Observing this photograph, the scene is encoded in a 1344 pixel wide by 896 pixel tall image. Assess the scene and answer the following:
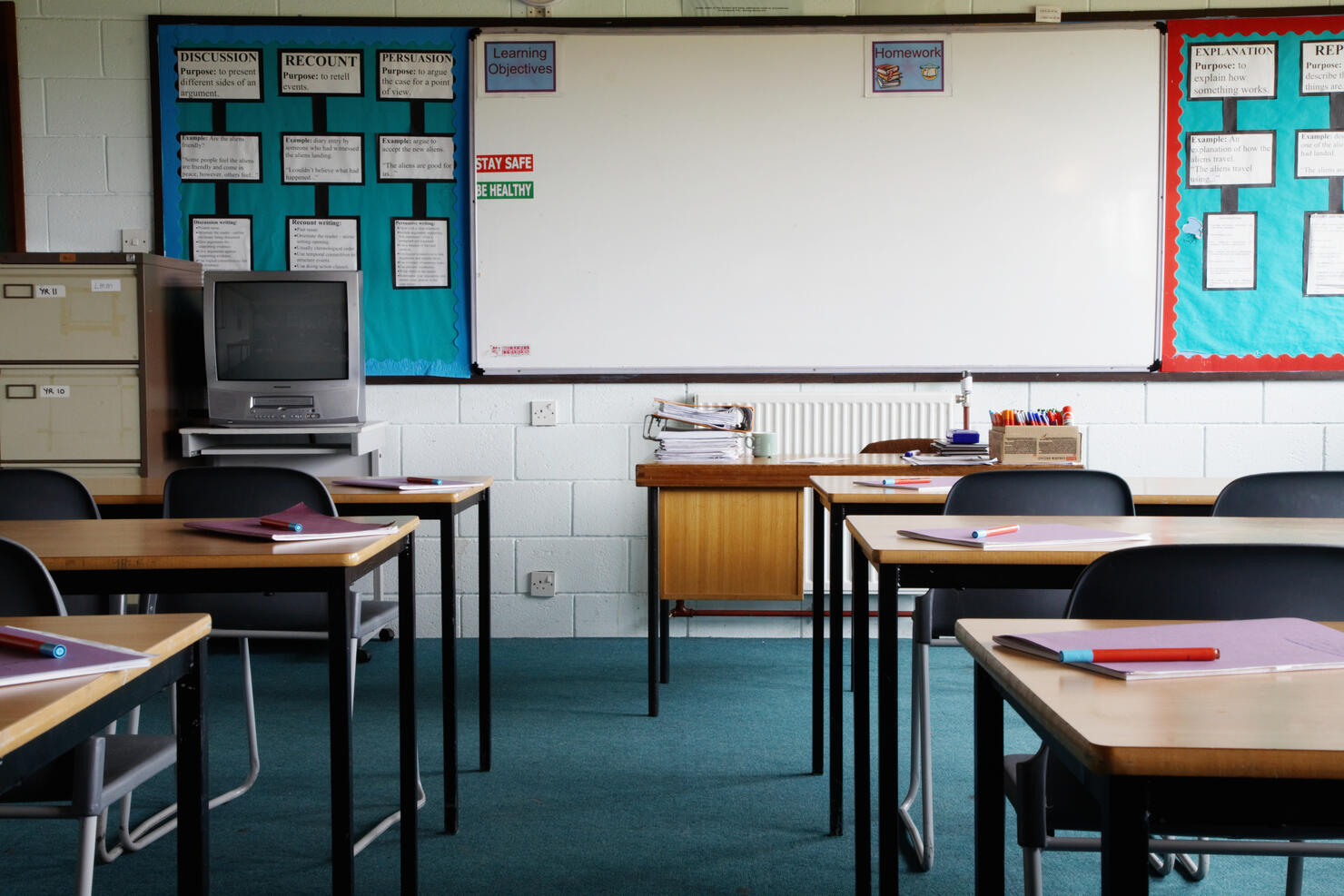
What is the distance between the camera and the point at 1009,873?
78.2 inches

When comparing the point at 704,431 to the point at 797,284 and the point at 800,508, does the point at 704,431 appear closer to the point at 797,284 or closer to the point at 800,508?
the point at 800,508

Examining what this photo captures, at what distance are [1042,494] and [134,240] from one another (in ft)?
Answer: 11.2

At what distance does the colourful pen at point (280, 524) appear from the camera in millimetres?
1605

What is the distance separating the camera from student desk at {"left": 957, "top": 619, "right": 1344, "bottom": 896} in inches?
26.0

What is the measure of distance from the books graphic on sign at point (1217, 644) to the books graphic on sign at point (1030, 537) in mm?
482

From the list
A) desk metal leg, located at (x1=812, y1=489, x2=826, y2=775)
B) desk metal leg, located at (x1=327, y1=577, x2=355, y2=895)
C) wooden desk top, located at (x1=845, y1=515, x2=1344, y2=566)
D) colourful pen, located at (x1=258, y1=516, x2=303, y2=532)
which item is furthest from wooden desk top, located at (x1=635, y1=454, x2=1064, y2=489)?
desk metal leg, located at (x1=327, y1=577, x2=355, y2=895)

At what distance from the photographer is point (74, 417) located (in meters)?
3.47

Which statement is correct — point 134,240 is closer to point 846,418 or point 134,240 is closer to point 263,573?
point 846,418

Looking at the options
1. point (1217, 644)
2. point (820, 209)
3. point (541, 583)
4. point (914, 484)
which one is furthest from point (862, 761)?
point (820, 209)

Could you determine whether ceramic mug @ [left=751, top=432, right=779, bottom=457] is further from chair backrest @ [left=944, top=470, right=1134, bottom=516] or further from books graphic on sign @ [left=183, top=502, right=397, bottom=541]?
books graphic on sign @ [left=183, top=502, right=397, bottom=541]

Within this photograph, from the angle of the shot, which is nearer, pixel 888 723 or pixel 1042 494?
pixel 888 723

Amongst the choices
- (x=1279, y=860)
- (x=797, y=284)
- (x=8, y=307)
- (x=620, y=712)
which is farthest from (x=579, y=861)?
(x=8, y=307)

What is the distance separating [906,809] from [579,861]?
68cm

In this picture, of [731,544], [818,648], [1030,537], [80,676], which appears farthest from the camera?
[731,544]
